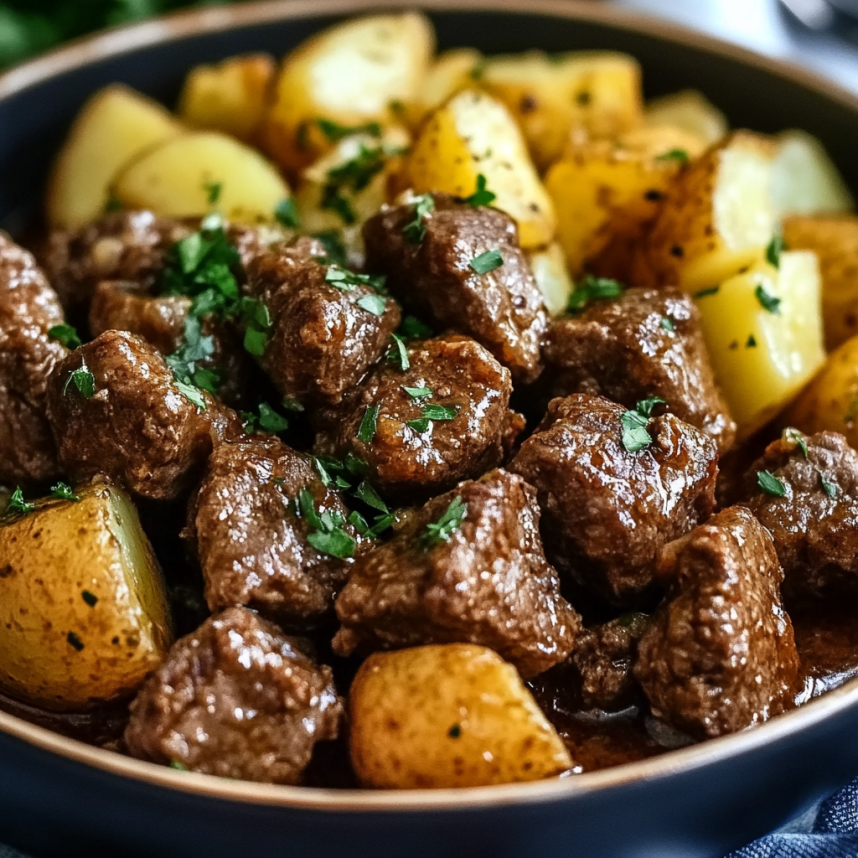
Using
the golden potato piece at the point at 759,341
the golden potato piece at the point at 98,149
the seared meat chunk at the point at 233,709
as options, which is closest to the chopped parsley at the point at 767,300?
the golden potato piece at the point at 759,341

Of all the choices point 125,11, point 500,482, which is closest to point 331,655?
point 500,482

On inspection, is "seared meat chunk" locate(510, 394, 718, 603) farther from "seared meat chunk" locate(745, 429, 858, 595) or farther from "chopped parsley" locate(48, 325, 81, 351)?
"chopped parsley" locate(48, 325, 81, 351)

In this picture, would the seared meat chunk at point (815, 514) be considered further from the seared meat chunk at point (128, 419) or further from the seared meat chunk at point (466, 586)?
the seared meat chunk at point (128, 419)

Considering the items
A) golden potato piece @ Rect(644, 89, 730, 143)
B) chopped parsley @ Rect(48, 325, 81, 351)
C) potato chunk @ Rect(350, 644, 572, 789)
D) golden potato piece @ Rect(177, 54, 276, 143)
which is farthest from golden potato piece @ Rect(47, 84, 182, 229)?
potato chunk @ Rect(350, 644, 572, 789)

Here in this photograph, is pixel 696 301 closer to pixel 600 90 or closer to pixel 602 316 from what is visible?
pixel 602 316

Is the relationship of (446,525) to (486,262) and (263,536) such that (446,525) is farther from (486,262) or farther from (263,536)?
(486,262)

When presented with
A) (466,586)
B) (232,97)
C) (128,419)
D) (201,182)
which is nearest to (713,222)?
(466,586)
